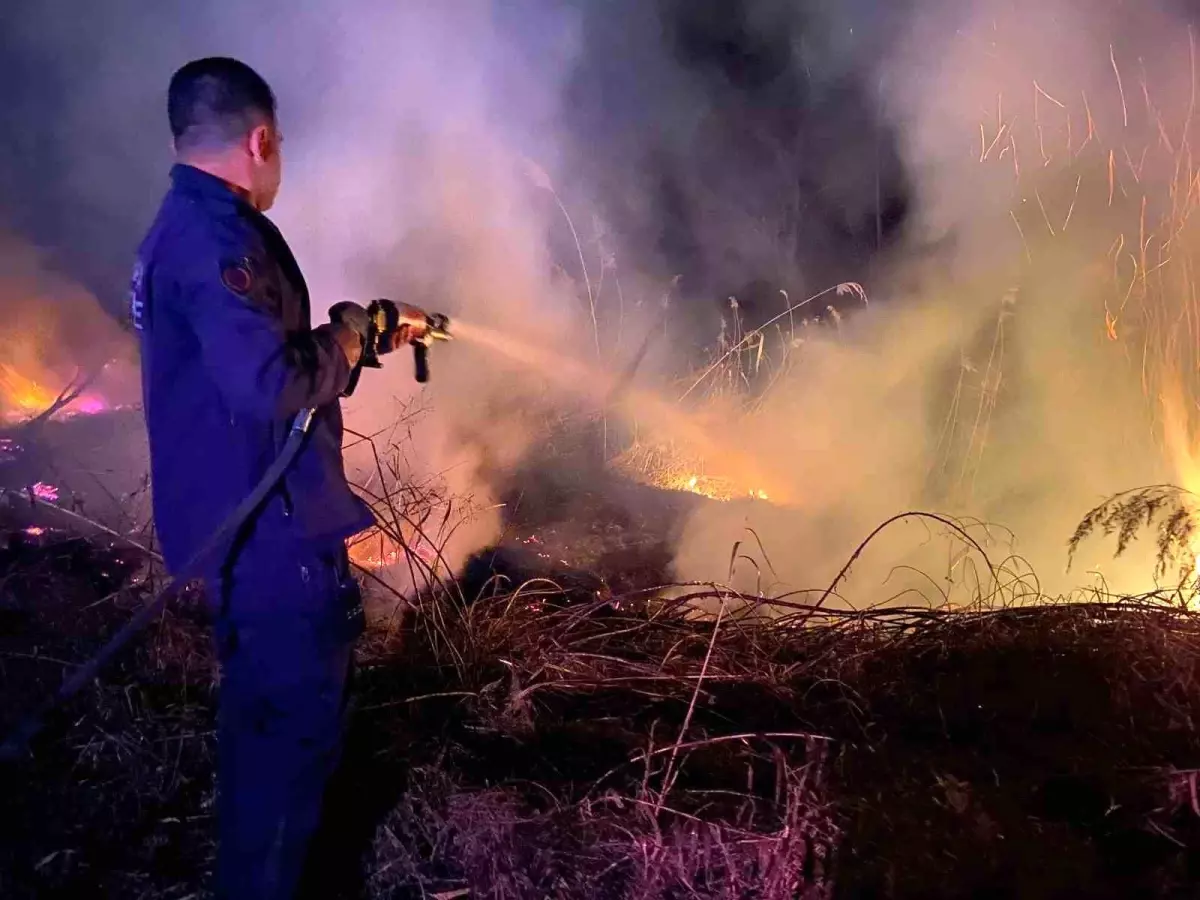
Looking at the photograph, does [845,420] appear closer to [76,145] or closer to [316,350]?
[316,350]

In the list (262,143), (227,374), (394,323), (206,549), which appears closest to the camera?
(227,374)

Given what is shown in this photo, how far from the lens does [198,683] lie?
8.79ft

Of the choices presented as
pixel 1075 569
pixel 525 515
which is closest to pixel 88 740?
pixel 525 515

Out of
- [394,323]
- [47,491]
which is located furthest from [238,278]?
[47,491]

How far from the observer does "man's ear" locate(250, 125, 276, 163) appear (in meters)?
1.77

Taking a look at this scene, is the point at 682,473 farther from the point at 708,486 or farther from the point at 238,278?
the point at 238,278

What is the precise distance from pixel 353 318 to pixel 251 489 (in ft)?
1.63

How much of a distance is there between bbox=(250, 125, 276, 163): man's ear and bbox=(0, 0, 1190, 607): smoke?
115 inches

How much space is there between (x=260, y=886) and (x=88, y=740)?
976 mm

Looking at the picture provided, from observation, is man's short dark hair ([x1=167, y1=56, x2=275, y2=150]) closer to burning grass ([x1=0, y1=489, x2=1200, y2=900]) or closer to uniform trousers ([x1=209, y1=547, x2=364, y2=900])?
uniform trousers ([x1=209, y1=547, x2=364, y2=900])

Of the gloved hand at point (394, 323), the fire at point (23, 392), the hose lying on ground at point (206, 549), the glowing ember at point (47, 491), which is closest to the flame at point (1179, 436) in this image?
the gloved hand at point (394, 323)

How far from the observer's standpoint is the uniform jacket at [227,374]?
1581 mm

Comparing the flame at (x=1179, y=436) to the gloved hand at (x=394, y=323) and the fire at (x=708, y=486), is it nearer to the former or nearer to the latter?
the fire at (x=708, y=486)

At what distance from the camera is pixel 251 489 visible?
1.71 m
